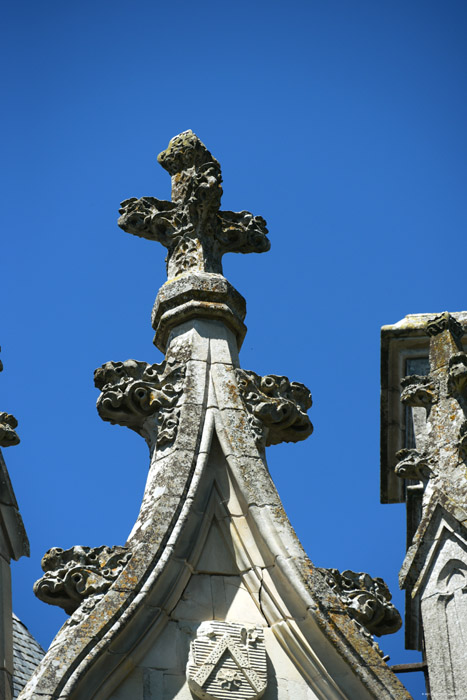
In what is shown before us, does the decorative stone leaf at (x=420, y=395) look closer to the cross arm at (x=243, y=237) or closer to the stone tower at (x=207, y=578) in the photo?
the stone tower at (x=207, y=578)

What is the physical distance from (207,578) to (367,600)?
94cm

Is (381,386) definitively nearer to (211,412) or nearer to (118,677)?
(211,412)

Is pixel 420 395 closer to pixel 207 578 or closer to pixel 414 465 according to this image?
pixel 414 465

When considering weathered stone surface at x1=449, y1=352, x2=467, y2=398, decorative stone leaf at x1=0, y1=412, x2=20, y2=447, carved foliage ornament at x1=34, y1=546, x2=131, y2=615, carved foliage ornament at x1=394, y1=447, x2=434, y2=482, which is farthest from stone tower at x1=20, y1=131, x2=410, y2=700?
weathered stone surface at x1=449, y1=352, x2=467, y2=398

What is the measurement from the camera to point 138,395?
8141mm

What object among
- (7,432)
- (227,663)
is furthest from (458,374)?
(7,432)

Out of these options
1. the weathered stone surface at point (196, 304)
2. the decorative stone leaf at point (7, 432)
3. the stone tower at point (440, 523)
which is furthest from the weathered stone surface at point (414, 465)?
the decorative stone leaf at point (7, 432)

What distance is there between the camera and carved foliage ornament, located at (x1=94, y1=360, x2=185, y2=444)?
8.07 m

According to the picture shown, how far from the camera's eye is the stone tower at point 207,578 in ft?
23.1

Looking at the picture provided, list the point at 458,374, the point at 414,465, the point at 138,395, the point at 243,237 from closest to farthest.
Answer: the point at 138,395 → the point at 414,465 → the point at 458,374 → the point at 243,237

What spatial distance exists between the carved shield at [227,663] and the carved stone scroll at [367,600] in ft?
1.80

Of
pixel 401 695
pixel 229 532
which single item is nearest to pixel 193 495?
pixel 229 532

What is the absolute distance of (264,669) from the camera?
282 inches

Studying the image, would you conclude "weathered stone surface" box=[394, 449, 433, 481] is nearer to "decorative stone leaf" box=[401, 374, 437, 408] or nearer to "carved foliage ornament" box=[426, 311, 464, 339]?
"decorative stone leaf" box=[401, 374, 437, 408]
